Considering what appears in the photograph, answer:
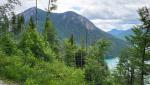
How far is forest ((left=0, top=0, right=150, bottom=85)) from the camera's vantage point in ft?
44.9

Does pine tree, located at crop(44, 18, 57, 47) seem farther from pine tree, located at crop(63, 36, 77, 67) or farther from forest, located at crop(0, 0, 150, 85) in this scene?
pine tree, located at crop(63, 36, 77, 67)

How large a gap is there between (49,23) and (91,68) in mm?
20745

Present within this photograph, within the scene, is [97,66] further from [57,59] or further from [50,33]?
[50,33]

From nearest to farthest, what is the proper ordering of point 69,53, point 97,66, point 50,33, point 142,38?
1. point 142,38
2. point 97,66
3. point 50,33
4. point 69,53

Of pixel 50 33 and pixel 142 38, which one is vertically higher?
pixel 50 33

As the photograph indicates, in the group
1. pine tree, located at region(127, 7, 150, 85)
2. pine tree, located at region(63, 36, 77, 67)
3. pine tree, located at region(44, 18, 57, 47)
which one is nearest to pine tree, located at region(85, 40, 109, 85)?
pine tree, located at region(63, 36, 77, 67)

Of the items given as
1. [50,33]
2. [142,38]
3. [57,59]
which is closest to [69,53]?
[50,33]

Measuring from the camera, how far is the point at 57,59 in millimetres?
50812

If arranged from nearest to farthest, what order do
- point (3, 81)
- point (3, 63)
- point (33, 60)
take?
point (3, 81) < point (3, 63) < point (33, 60)

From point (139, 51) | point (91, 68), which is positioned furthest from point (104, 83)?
point (139, 51)

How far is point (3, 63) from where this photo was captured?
14586mm

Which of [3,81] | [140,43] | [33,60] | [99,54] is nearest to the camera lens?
[3,81]

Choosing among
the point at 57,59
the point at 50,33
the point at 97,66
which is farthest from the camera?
the point at 50,33

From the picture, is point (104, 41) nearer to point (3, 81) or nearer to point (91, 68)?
point (91, 68)
